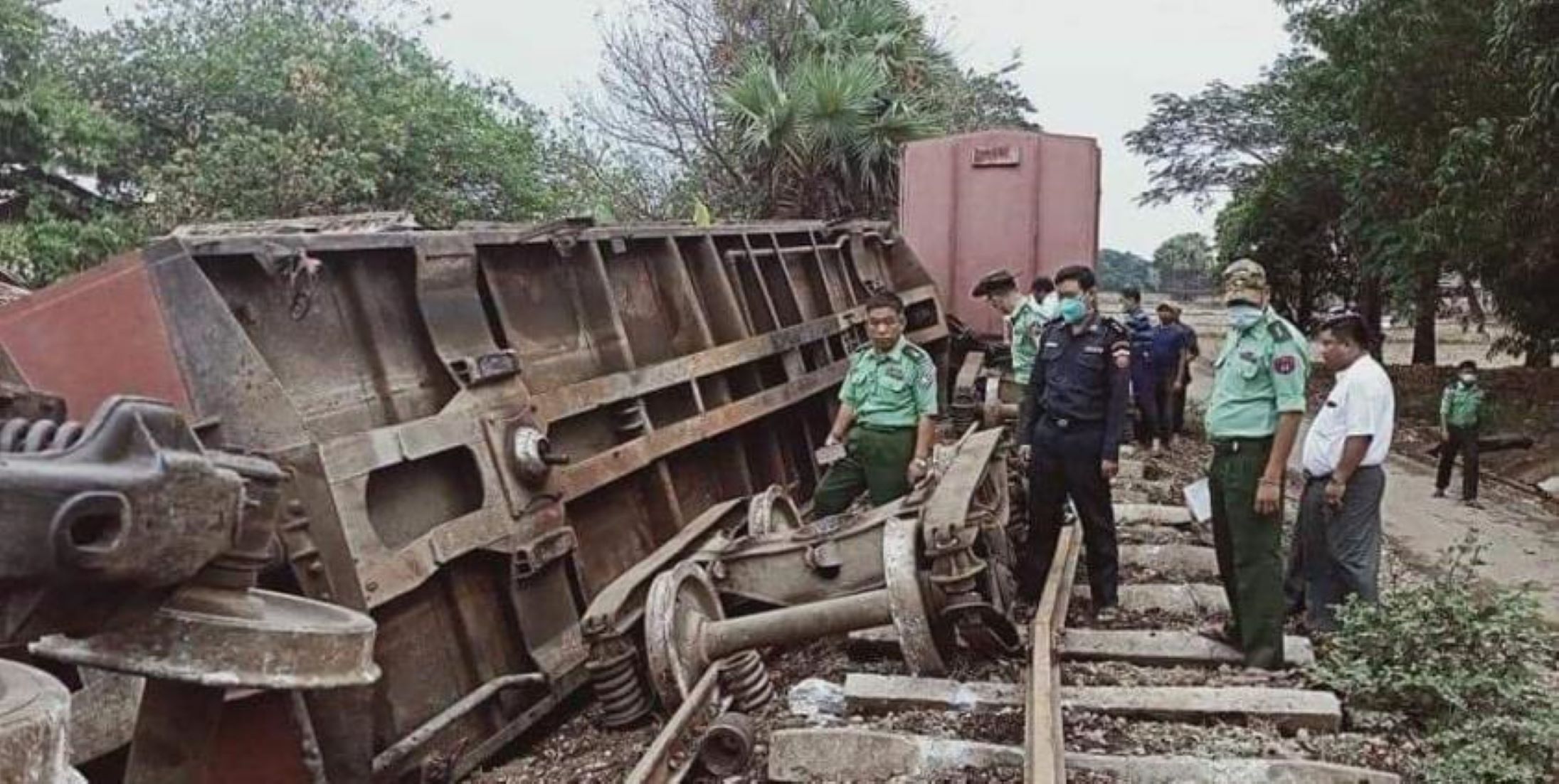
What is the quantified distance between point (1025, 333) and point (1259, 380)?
3.17 metres

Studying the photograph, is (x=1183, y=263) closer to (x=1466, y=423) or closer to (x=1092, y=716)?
(x=1466, y=423)

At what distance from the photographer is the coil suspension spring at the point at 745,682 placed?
4.70 meters

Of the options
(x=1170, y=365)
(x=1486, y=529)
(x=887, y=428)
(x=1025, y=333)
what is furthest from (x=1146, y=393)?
(x=887, y=428)

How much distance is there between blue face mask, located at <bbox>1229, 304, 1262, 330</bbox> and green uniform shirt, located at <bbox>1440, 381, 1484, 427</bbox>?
8.34 m

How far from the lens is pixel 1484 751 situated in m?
3.95

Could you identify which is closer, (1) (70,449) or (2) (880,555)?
(1) (70,449)

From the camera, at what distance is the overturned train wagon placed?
13.3ft

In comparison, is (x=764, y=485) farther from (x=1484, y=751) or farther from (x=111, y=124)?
(x=111, y=124)

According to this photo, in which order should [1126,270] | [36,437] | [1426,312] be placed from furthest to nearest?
[1126,270] → [1426,312] → [36,437]

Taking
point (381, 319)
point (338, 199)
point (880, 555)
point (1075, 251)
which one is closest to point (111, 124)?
point (338, 199)

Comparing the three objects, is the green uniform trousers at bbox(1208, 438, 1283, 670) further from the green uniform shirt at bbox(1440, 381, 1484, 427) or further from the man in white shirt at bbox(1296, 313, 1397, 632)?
the green uniform shirt at bbox(1440, 381, 1484, 427)

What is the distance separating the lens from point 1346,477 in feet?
18.6

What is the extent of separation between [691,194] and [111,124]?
29.2ft

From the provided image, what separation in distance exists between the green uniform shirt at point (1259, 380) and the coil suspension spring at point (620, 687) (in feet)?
8.26
